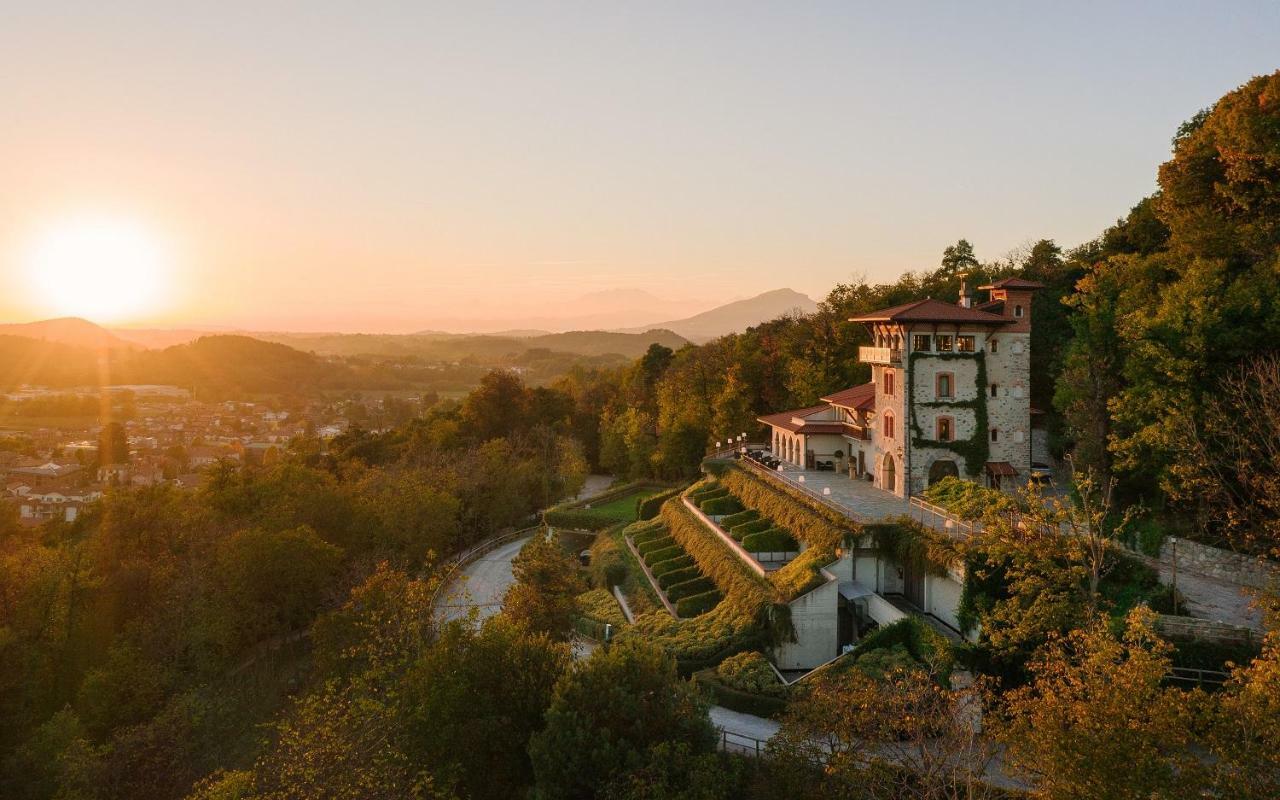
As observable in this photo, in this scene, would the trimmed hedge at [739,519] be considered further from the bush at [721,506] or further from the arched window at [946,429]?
the arched window at [946,429]

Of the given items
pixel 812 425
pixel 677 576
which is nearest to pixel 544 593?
pixel 677 576

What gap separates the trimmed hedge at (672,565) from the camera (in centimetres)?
3124

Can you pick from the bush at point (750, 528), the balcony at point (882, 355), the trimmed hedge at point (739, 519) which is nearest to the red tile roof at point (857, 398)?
the balcony at point (882, 355)

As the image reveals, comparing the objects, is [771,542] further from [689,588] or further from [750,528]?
[689,588]

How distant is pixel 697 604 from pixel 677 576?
342 centimetres

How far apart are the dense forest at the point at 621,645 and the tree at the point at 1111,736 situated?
40mm

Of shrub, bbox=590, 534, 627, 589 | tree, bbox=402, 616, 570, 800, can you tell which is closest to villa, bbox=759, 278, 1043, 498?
shrub, bbox=590, 534, 627, 589

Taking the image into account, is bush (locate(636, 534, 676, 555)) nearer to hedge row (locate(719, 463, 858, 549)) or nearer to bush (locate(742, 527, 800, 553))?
hedge row (locate(719, 463, 858, 549))

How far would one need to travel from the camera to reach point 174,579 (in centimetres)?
3114

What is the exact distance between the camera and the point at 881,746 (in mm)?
14875

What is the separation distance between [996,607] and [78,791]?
23899 mm

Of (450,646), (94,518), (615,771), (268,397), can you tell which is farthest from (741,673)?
(268,397)

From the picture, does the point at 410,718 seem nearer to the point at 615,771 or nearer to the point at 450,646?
the point at 450,646

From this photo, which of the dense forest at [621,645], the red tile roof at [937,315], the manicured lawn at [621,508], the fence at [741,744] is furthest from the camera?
the manicured lawn at [621,508]
